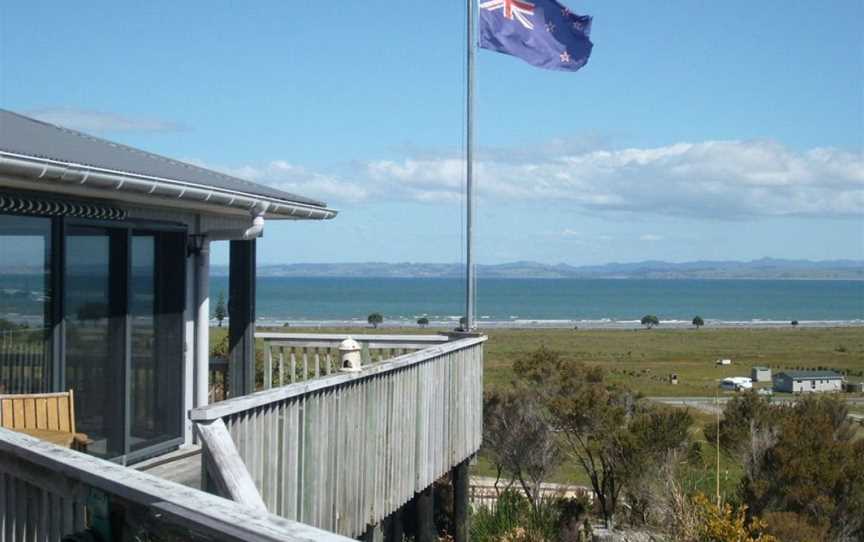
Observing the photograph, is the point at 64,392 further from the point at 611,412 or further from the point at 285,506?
the point at 611,412

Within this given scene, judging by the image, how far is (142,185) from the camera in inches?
264

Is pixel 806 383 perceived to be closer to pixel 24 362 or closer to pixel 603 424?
pixel 603 424

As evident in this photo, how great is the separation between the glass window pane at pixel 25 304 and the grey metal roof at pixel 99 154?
0.53m

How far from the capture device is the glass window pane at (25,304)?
21.2ft

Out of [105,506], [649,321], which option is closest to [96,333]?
[105,506]

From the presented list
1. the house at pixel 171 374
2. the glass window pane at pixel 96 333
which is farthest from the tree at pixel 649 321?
the glass window pane at pixel 96 333

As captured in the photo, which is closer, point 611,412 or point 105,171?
point 105,171

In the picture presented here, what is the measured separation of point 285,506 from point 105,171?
2.53 meters

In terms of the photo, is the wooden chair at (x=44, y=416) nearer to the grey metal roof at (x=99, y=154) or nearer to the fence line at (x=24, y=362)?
the fence line at (x=24, y=362)

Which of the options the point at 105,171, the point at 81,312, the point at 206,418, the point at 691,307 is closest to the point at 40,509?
the point at 206,418

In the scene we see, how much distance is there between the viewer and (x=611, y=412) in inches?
682

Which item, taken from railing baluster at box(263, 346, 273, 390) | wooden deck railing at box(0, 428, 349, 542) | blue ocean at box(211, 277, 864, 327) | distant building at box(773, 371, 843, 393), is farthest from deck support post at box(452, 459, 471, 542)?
blue ocean at box(211, 277, 864, 327)

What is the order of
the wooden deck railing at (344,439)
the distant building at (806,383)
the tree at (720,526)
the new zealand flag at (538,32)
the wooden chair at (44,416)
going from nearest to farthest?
the wooden deck railing at (344,439) < the wooden chair at (44,416) < the tree at (720,526) < the new zealand flag at (538,32) < the distant building at (806,383)

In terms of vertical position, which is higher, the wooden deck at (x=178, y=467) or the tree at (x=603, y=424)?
the wooden deck at (x=178, y=467)
